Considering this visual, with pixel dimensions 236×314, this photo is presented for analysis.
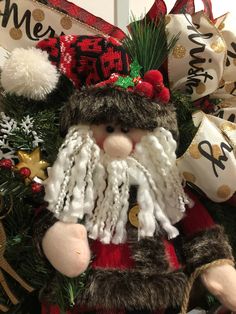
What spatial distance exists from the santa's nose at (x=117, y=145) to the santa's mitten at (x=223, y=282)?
207 millimetres

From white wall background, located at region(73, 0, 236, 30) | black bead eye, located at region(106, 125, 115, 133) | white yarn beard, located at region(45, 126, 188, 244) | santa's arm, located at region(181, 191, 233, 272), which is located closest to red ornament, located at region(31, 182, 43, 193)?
white yarn beard, located at region(45, 126, 188, 244)

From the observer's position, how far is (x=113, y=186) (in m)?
0.62

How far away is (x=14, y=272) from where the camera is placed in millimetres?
633

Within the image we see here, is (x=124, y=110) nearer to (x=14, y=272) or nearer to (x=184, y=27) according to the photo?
(x=184, y=27)

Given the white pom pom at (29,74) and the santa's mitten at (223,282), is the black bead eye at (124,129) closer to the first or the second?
the white pom pom at (29,74)

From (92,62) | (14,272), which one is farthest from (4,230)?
(92,62)

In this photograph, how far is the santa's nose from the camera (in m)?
0.60

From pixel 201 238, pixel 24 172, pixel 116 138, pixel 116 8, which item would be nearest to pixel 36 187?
pixel 24 172

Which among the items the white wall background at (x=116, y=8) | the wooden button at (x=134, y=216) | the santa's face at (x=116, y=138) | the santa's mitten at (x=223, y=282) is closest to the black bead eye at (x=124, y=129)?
the santa's face at (x=116, y=138)

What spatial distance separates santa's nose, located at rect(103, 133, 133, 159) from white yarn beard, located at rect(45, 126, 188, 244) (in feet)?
0.04

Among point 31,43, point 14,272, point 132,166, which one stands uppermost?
point 31,43

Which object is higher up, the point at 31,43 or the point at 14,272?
the point at 31,43

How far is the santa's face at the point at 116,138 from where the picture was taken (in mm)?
606

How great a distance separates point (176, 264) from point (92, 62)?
32 cm
